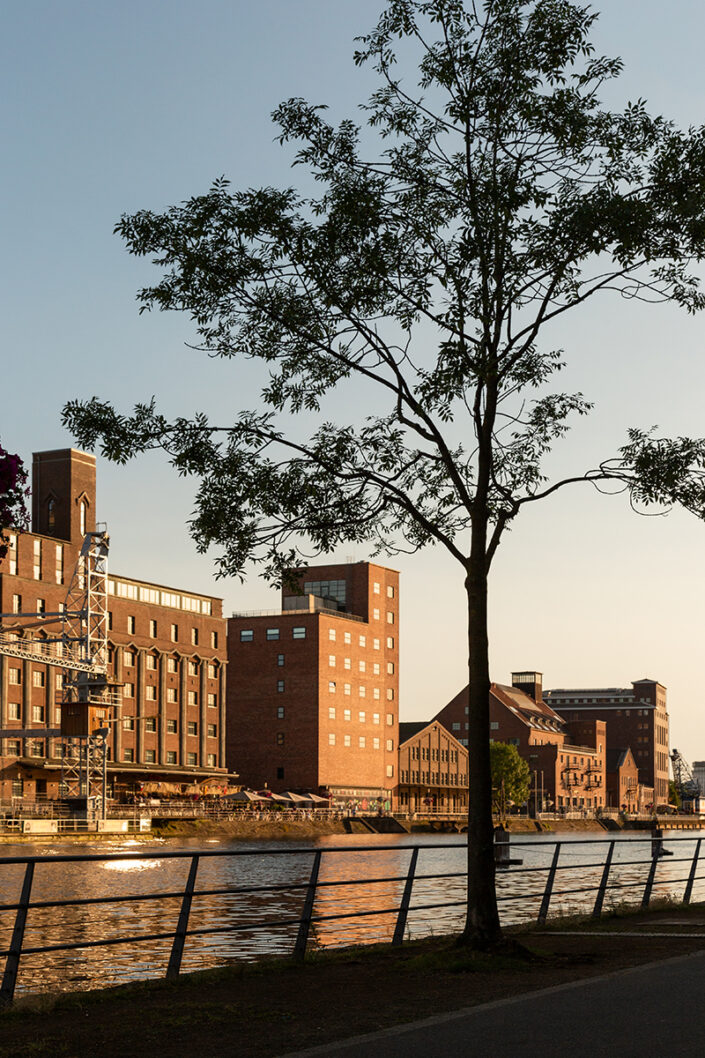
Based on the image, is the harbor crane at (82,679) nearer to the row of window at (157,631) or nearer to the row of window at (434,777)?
the row of window at (157,631)

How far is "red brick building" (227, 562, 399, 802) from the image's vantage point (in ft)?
491

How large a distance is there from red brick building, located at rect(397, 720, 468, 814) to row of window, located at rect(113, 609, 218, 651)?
4229 cm

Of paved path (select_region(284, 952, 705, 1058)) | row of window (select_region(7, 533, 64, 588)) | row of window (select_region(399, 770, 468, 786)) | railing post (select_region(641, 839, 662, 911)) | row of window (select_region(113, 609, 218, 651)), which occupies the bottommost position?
row of window (select_region(399, 770, 468, 786))

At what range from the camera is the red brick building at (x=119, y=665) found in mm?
101750

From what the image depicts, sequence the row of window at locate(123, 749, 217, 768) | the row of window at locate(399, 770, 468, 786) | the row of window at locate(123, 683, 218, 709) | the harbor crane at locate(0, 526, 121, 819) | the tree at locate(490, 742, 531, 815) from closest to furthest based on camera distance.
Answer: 1. the harbor crane at locate(0, 526, 121, 819)
2. the row of window at locate(123, 749, 217, 768)
3. the row of window at locate(123, 683, 218, 709)
4. the tree at locate(490, 742, 531, 815)
5. the row of window at locate(399, 770, 468, 786)

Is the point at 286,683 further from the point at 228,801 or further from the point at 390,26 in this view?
the point at 390,26

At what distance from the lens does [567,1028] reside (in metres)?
9.77

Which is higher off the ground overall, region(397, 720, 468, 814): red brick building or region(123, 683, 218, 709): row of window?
region(123, 683, 218, 709): row of window

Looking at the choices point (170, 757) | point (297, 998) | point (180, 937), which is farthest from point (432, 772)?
point (297, 998)

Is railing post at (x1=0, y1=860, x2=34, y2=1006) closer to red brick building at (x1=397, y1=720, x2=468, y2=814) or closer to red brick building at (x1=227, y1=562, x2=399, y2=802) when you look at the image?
red brick building at (x1=227, y1=562, x2=399, y2=802)

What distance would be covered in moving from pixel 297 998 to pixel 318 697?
139 m

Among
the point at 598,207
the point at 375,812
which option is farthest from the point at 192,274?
the point at 375,812

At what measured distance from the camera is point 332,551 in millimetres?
19062

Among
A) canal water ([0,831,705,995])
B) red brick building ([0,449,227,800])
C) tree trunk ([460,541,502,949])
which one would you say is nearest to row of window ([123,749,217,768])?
red brick building ([0,449,227,800])
